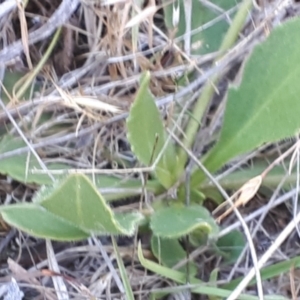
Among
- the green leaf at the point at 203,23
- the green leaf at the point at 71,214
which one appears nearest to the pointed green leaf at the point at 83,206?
the green leaf at the point at 71,214

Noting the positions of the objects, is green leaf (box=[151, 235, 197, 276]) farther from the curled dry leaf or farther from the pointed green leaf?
the curled dry leaf

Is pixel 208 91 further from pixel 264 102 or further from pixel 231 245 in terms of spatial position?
pixel 231 245

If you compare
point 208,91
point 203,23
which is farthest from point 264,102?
point 203,23

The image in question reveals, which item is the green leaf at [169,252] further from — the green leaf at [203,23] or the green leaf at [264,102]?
the green leaf at [203,23]

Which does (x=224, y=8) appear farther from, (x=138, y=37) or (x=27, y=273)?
(x=27, y=273)

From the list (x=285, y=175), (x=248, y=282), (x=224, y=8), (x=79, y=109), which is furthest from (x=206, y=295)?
(x=224, y=8)

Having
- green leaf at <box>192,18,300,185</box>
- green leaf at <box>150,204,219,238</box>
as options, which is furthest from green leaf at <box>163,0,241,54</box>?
green leaf at <box>150,204,219,238</box>

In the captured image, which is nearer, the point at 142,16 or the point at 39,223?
the point at 39,223
